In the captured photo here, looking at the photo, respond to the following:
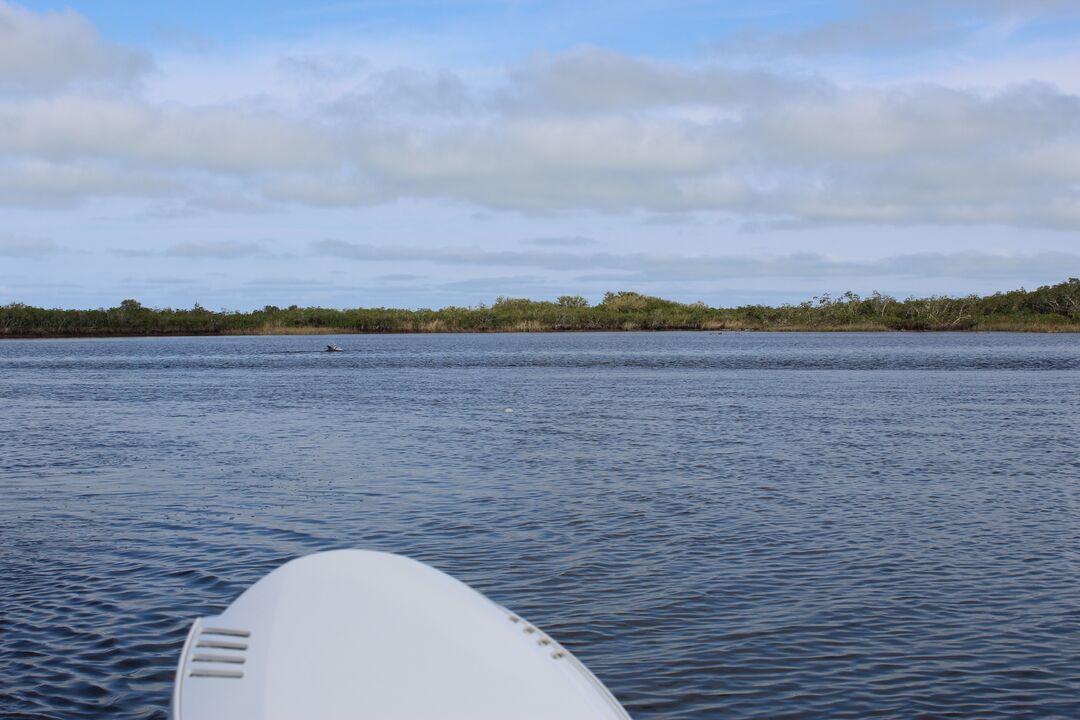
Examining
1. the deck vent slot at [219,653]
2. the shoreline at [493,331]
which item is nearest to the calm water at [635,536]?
the deck vent slot at [219,653]

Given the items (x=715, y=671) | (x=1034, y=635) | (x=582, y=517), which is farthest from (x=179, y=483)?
(x=1034, y=635)

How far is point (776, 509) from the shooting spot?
16.0 meters

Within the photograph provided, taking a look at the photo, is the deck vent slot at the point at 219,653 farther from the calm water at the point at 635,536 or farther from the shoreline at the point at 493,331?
the shoreline at the point at 493,331

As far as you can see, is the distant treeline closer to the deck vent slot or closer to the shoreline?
the shoreline

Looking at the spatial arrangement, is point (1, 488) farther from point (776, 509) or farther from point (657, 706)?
point (657, 706)

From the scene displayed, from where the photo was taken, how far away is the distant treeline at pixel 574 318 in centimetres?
13962

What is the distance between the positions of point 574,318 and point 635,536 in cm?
15387

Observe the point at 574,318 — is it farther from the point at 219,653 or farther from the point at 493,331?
the point at 219,653

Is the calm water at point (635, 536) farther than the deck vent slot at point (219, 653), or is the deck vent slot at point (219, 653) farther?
the calm water at point (635, 536)

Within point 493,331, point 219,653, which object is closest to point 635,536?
point 219,653

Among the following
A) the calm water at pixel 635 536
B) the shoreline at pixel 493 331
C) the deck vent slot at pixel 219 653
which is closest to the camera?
the deck vent slot at pixel 219 653

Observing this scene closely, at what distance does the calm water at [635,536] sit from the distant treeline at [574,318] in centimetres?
11294

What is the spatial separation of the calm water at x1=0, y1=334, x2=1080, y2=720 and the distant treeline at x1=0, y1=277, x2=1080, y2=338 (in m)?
113

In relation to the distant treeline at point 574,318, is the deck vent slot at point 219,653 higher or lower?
lower
